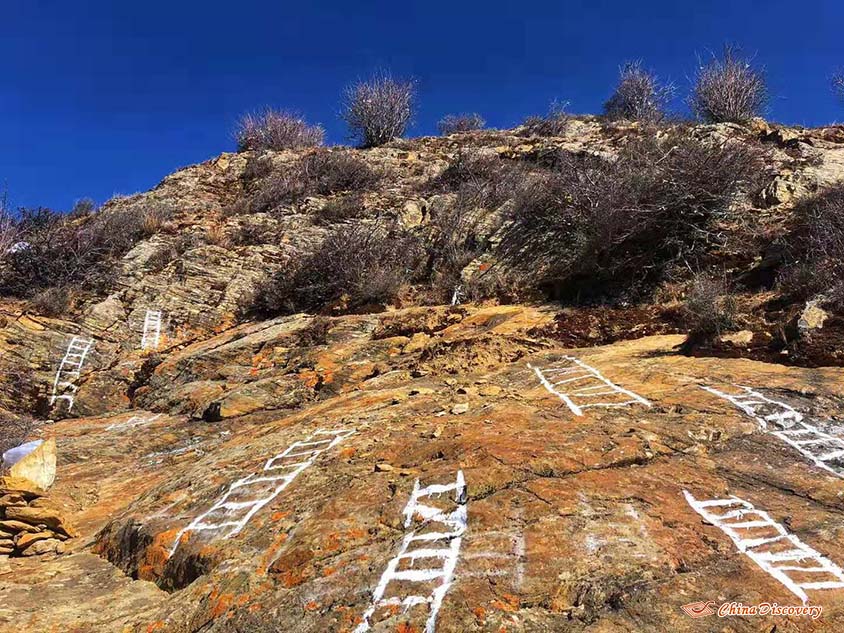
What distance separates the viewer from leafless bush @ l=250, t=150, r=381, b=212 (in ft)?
43.2

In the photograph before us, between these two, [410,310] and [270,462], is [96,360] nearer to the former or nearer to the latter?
[410,310]

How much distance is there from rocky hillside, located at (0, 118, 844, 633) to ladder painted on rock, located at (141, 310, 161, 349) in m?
0.05

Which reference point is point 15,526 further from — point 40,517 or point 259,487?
point 259,487

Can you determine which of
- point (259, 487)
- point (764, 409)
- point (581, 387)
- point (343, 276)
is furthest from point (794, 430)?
point (343, 276)

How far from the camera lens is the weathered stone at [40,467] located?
465cm

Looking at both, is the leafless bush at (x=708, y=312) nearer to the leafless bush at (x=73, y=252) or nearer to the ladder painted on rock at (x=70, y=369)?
the ladder painted on rock at (x=70, y=369)

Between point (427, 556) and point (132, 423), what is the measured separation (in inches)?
210

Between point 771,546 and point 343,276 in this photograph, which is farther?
point 343,276

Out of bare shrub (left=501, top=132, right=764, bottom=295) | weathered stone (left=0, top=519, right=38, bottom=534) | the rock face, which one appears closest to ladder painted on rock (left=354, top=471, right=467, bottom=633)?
the rock face

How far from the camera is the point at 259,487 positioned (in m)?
3.53

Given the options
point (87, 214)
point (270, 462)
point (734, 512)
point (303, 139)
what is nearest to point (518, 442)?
point (734, 512)

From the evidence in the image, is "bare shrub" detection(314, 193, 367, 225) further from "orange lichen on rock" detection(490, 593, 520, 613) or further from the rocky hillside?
"orange lichen on rock" detection(490, 593, 520, 613)

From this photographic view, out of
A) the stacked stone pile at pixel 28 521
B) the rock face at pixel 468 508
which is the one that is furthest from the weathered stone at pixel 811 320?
the stacked stone pile at pixel 28 521

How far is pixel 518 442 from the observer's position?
3316mm
